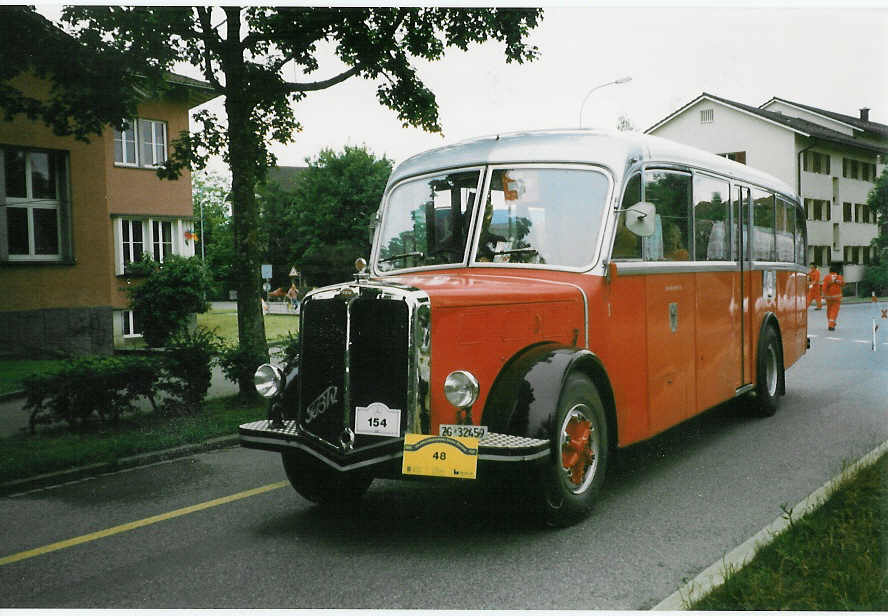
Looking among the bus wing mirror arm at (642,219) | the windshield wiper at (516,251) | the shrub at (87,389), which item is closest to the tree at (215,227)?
the shrub at (87,389)

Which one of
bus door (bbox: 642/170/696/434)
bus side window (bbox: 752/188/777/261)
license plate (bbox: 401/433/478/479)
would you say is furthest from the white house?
license plate (bbox: 401/433/478/479)

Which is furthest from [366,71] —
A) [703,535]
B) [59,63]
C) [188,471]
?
[703,535]

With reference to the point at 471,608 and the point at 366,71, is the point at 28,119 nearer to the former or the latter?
the point at 366,71

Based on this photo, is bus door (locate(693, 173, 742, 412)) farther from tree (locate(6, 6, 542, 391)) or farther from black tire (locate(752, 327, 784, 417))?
tree (locate(6, 6, 542, 391))

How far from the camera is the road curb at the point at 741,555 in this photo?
3.71 m

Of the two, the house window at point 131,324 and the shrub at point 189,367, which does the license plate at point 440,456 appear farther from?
the house window at point 131,324

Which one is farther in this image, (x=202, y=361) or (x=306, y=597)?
(x=202, y=361)

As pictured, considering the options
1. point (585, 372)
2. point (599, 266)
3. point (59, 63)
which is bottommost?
point (585, 372)

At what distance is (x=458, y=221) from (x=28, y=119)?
415 cm

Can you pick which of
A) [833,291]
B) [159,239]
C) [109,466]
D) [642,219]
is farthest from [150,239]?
[642,219]

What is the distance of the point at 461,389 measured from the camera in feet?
14.5

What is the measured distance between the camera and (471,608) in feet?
12.6

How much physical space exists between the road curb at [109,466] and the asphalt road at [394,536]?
18cm

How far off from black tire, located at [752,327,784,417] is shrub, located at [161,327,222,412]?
5.88 meters
